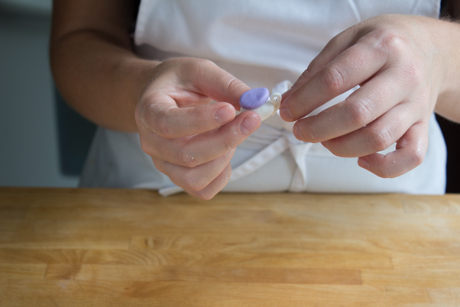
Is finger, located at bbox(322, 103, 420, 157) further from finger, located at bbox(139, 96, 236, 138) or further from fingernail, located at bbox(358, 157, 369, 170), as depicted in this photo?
finger, located at bbox(139, 96, 236, 138)

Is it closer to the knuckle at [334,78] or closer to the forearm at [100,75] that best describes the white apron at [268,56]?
the forearm at [100,75]

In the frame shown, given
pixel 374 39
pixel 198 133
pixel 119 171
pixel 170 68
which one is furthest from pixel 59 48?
pixel 374 39

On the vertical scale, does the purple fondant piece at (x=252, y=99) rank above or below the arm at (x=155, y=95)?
above

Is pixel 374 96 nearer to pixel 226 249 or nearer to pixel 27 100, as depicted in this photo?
pixel 226 249

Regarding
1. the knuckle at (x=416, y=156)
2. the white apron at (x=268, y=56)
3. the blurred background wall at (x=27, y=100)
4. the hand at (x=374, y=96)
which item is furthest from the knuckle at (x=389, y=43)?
the blurred background wall at (x=27, y=100)

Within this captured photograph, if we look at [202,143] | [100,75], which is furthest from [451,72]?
[100,75]

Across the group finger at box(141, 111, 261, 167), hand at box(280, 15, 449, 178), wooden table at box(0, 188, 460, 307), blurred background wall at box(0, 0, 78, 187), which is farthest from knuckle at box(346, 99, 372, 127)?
blurred background wall at box(0, 0, 78, 187)
